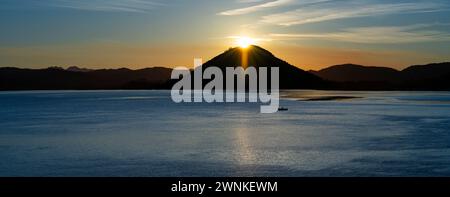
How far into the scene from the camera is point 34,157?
62.9 ft

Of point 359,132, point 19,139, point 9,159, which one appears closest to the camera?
point 9,159

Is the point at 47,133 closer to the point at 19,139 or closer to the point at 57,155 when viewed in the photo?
the point at 19,139

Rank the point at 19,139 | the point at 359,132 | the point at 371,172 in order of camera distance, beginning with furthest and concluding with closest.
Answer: the point at 359,132 < the point at 19,139 < the point at 371,172

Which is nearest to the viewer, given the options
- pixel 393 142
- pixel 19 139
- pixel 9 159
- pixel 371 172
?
pixel 371 172
